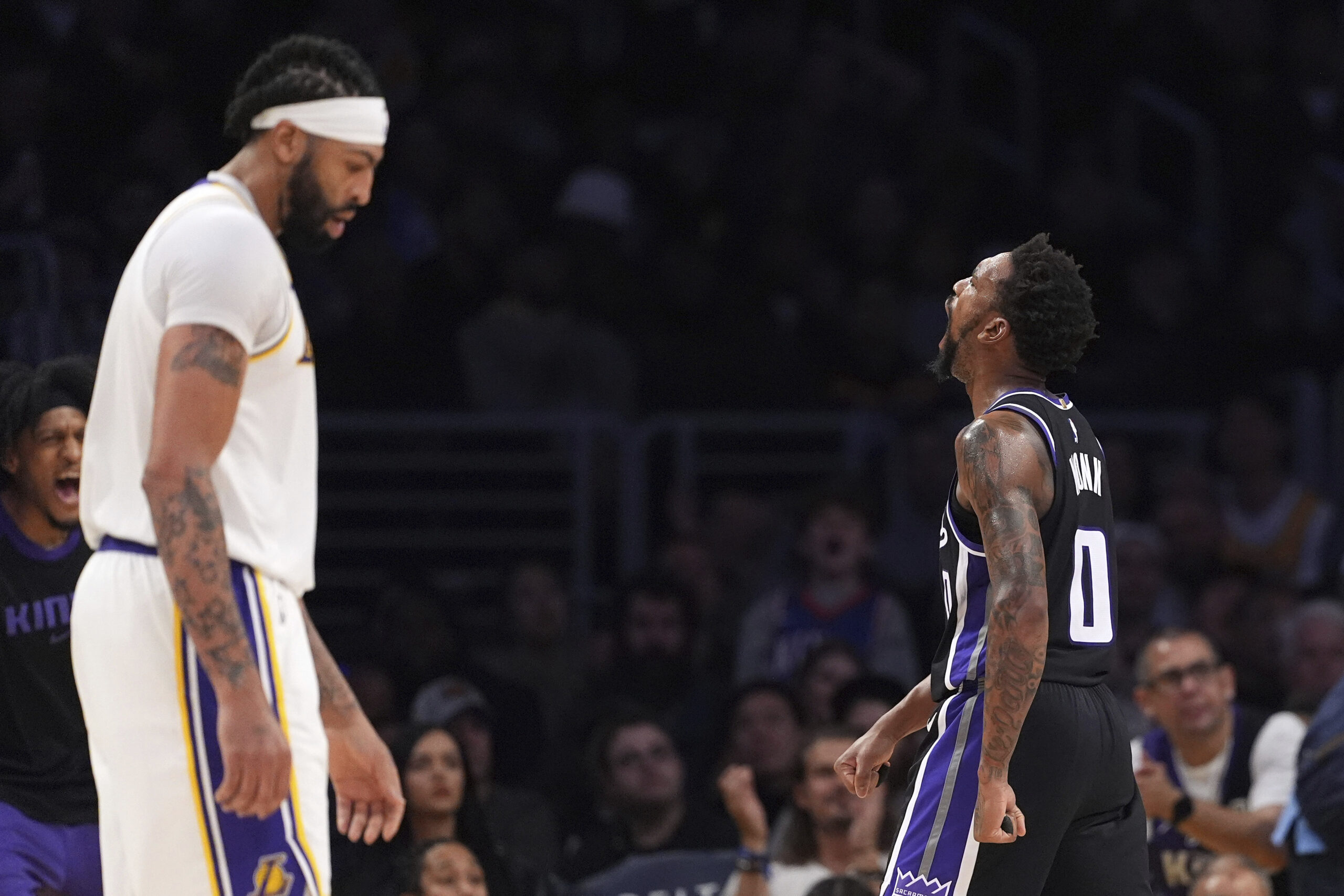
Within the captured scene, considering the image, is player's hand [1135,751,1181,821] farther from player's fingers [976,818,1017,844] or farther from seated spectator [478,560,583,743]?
seated spectator [478,560,583,743]

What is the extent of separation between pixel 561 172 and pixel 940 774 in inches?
308

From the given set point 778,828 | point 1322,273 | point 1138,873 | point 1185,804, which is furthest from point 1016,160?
point 1138,873

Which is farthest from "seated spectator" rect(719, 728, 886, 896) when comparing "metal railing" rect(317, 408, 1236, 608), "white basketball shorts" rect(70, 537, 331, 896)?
"white basketball shorts" rect(70, 537, 331, 896)

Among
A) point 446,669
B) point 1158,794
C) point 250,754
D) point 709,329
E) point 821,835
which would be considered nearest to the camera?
point 250,754

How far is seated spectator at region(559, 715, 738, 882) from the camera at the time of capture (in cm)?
707

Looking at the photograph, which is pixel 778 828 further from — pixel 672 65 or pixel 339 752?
pixel 672 65

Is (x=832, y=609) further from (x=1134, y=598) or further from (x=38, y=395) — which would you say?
(x=38, y=395)

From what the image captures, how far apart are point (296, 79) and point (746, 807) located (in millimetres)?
3537

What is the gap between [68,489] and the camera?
182 inches

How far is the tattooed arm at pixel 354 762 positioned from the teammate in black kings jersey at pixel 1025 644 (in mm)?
1020

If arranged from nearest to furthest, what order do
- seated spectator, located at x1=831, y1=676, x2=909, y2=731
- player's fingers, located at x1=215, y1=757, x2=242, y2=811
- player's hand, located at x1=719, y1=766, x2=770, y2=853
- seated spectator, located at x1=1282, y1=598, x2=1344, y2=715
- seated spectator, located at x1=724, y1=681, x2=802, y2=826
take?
player's fingers, located at x1=215, y1=757, x2=242, y2=811, player's hand, located at x1=719, y1=766, x2=770, y2=853, seated spectator, located at x1=831, y1=676, x2=909, y2=731, seated spectator, located at x1=1282, y1=598, x2=1344, y2=715, seated spectator, located at x1=724, y1=681, x2=802, y2=826

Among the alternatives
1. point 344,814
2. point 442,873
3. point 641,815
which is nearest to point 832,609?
point 641,815

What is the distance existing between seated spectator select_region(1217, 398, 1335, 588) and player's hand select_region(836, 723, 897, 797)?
5601 millimetres

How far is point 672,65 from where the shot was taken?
39.6 ft
